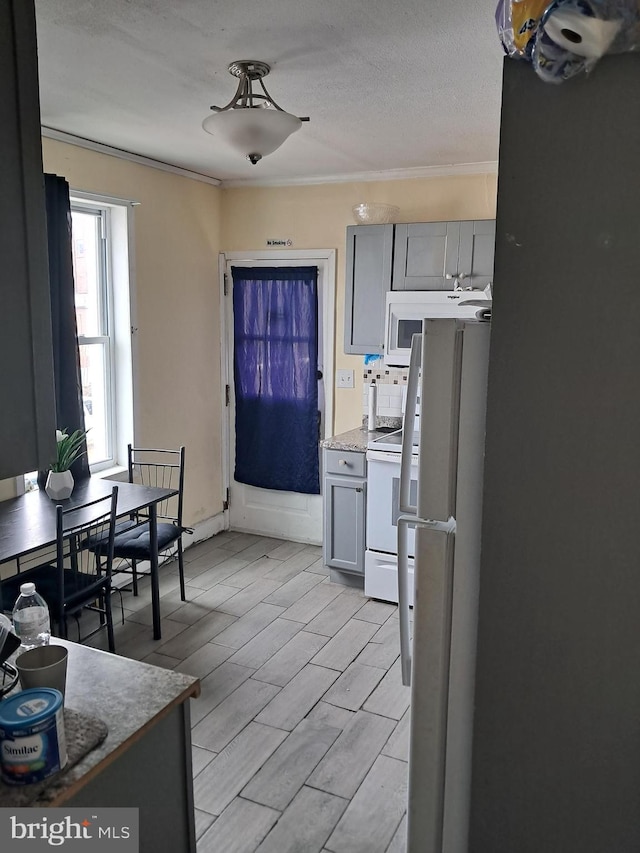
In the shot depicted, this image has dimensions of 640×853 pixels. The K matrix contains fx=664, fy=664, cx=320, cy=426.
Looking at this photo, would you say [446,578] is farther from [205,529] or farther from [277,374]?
[205,529]

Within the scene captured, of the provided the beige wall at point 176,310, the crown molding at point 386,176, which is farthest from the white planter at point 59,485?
the crown molding at point 386,176

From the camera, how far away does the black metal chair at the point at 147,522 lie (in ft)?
11.8

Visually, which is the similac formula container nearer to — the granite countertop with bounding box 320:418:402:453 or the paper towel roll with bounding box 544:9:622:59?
the paper towel roll with bounding box 544:9:622:59

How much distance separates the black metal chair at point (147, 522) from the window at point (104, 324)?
18 centimetres

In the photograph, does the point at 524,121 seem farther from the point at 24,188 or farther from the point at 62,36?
the point at 62,36

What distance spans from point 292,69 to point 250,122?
0.42 meters

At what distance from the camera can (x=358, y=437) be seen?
4387 millimetres

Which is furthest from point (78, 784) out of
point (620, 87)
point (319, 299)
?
point (319, 299)

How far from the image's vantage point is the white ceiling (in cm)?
204

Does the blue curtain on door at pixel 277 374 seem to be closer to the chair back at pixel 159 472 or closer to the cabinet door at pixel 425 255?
the chair back at pixel 159 472

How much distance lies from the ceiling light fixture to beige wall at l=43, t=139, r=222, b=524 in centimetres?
166

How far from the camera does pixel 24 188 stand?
113cm

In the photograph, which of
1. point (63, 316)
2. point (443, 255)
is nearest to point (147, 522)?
point (63, 316)

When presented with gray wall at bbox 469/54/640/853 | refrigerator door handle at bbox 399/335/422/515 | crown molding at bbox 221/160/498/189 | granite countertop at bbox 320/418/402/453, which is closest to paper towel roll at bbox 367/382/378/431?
granite countertop at bbox 320/418/402/453
